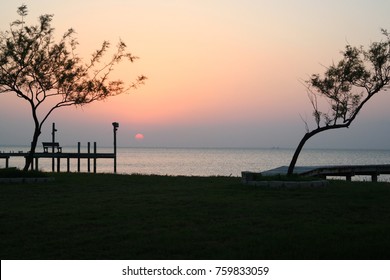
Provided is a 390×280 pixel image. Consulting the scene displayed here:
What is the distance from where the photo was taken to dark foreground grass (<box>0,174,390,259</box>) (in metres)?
10.7

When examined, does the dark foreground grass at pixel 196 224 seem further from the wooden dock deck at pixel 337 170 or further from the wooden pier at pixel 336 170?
the wooden dock deck at pixel 337 170

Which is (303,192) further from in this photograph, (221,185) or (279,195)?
(221,185)

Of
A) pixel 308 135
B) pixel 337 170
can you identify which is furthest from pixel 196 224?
pixel 337 170

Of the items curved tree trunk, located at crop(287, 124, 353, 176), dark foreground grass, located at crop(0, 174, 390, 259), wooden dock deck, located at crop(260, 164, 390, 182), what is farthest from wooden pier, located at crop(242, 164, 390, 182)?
dark foreground grass, located at crop(0, 174, 390, 259)

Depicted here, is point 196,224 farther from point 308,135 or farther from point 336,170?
point 336,170

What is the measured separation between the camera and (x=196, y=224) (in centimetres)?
1351

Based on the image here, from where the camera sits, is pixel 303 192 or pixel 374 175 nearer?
pixel 303 192

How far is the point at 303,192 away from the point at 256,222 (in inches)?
305

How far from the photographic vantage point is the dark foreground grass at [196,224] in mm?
10656

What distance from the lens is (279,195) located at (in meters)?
20.0

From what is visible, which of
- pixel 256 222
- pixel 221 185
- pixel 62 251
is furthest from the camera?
pixel 221 185

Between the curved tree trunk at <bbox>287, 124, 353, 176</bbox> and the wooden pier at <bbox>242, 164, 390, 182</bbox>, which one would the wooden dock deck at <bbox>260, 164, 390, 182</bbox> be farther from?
the curved tree trunk at <bbox>287, 124, 353, 176</bbox>

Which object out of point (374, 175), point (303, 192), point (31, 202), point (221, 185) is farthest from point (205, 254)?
point (374, 175)
